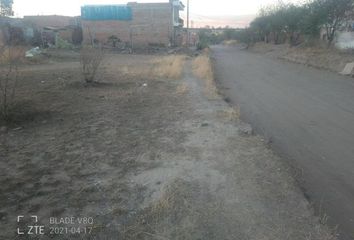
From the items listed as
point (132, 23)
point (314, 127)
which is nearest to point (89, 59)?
Answer: point (314, 127)

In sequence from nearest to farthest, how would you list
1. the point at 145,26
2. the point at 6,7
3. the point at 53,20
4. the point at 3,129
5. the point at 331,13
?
1. the point at 3,129
2. the point at 331,13
3. the point at 6,7
4. the point at 145,26
5. the point at 53,20

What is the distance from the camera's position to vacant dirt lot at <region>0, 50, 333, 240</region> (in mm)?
3965

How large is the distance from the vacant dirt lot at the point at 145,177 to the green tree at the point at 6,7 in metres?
33.8

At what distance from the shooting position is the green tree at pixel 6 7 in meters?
38.3

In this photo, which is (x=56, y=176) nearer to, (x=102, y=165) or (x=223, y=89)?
(x=102, y=165)

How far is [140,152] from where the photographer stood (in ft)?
20.6

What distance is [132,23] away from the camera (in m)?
44.2

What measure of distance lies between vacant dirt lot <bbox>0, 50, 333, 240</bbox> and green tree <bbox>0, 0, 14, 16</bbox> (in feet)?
111

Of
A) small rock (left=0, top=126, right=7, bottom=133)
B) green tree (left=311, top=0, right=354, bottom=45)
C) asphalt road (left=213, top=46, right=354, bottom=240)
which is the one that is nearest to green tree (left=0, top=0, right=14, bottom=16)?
green tree (left=311, top=0, right=354, bottom=45)

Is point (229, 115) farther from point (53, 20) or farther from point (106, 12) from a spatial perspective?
point (53, 20)

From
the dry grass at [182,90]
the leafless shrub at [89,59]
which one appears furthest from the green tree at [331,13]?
the leafless shrub at [89,59]

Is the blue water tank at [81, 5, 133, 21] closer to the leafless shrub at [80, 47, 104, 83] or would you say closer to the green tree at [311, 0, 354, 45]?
the green tree at [311, 0, 354, 45]

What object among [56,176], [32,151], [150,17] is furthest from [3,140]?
[150,17]

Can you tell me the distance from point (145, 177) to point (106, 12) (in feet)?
142
